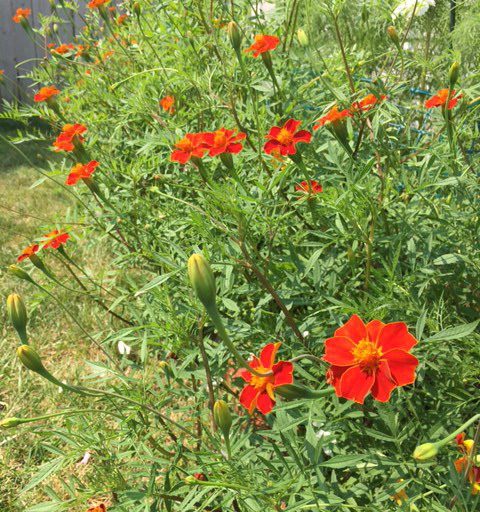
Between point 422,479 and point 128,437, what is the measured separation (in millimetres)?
583

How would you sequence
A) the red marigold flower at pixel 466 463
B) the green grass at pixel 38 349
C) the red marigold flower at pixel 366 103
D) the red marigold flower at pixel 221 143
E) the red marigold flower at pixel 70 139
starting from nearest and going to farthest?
the red marigold flower at pixel 466 463
the red marigold flower at pixel 221 143
the red marigold flower at pixel 366 103
the red marigold flower at pixel 70 139
the green grass at pixel 38 349

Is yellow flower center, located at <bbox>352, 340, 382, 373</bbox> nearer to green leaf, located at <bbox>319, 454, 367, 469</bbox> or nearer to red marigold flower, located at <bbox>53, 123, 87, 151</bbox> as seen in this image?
green leaf, located at <bbox>319, 454, 367, 469</bbox>

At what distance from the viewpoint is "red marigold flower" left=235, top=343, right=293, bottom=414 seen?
83 cm

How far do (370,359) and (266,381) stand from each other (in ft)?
0.55

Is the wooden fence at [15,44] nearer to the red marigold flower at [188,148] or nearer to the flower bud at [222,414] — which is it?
the red marigold flower at [188,148]

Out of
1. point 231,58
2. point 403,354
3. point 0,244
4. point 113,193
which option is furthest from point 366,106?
point 0,244

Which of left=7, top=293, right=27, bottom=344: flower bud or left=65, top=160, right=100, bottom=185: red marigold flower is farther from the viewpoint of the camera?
left=65, top=160, right=100, bottom=185: red marigold flower

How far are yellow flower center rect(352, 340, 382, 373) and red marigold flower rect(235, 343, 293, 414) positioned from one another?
0.10 m

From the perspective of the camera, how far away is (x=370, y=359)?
78cm

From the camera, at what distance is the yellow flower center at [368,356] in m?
0.78

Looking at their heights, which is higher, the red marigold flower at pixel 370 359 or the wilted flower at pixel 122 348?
the red marigold flower at pixel 370 359

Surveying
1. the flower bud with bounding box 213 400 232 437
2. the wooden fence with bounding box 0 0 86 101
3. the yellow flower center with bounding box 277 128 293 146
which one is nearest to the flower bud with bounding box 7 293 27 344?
the flower bud with bounding box 213 400 232 437

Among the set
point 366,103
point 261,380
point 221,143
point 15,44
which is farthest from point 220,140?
point 15,44

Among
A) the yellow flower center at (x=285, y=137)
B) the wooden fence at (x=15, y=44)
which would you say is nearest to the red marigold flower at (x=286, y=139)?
the yellow flower center at (x=285, y=137)
